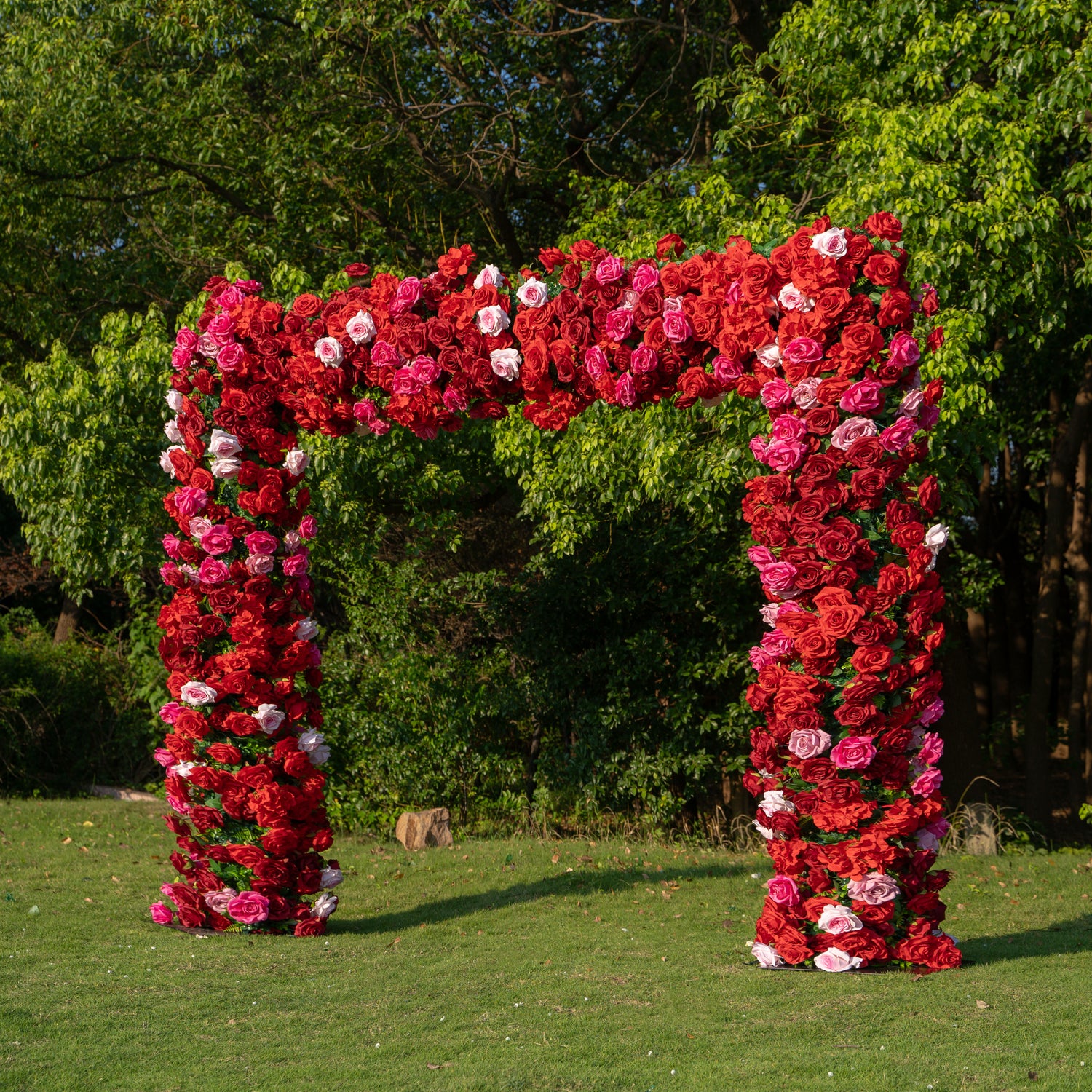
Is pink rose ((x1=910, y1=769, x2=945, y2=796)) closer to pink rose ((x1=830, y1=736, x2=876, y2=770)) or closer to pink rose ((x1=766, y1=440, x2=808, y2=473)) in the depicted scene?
pink rose ((x1=830, y1=736, x2=876, y2=770))

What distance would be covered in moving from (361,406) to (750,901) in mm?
3894

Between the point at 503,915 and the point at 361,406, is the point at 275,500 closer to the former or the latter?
the point at 361,406

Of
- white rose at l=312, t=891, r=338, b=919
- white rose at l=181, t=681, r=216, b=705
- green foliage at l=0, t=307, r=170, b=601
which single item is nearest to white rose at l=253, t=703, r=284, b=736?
white rose at l=181, t=681, r=216, b=705

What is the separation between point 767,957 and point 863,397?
2552mm

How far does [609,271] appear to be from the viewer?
19.2 feet

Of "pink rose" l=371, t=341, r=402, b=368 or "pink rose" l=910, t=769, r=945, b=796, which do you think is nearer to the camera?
"pink rose" l=910, t=769, r=945, b=796

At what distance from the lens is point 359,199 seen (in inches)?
441

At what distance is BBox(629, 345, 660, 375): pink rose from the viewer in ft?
18.9

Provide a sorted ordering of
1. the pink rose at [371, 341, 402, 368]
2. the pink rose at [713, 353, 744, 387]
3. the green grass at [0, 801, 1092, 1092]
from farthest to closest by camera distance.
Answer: the pink rose at [371, 341, 402, 368]
the pink rose at [713, 353, 744, 387]
the green grass at [0, 801, 1092, 1092]

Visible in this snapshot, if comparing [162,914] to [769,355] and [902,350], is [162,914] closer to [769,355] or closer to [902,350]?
[769,355]

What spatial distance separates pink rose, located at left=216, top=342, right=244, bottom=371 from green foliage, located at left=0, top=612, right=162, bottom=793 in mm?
7874

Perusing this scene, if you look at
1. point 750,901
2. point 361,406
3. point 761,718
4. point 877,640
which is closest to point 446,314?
point 361,406

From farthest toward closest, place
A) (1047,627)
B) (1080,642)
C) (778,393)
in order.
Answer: (1080,642)
(1047,627)
(778,393)

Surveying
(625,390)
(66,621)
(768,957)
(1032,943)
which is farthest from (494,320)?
(66,621)
